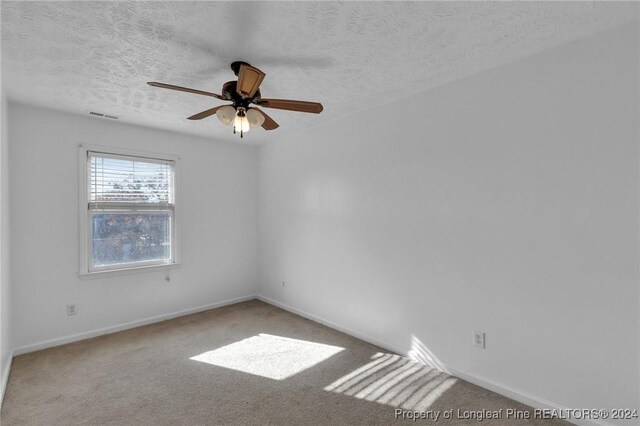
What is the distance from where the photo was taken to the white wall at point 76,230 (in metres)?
3.02

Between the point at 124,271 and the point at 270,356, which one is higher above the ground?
the point at 124,271

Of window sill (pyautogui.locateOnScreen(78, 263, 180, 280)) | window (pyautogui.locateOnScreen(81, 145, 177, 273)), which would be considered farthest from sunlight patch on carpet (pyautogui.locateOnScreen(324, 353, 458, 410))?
window (pyautogui.locateOnScreen(81, 145, 177, 273))

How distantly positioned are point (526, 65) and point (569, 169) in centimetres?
79

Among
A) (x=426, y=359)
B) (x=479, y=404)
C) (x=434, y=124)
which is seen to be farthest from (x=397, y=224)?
(x=479, y=404)

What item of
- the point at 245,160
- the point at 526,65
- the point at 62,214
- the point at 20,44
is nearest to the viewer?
the point at 20,44

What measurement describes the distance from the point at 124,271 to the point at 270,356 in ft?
6.68

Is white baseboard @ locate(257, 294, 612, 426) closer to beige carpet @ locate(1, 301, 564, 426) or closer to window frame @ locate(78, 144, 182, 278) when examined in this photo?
beige carpet @ locate(1, 301, 564, 426)

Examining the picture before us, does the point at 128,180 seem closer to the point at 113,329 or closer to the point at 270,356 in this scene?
the point at 113,329

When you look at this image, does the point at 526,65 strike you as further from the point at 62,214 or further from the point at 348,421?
the point at 62,214

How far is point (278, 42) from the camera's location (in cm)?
192

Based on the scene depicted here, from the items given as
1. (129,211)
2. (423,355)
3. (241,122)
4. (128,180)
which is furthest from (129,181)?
(423,355)

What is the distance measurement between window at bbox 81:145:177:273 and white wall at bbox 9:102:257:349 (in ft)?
0.40

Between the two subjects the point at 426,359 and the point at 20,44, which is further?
the point at 426,359

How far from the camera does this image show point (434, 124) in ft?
8.73
